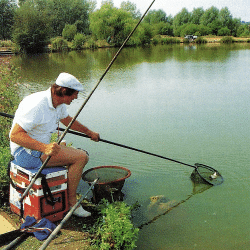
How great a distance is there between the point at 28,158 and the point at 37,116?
17.7 inches

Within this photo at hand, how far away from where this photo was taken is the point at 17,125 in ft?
9.02

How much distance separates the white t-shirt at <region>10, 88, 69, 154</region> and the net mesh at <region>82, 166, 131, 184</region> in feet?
3.32

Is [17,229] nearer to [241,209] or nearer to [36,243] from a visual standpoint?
[36,243]

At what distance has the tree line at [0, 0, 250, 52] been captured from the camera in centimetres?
4250

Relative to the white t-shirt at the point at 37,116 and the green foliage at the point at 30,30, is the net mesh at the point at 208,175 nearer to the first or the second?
the white t-shirt at the point at 37,116

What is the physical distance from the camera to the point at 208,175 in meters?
5.18

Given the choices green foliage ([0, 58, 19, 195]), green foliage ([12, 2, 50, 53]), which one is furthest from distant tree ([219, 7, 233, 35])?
green foliage ([0, 58, 19, 195])

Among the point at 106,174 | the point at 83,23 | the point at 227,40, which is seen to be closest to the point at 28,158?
the point at 106,174

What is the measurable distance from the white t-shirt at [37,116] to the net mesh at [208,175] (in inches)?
111

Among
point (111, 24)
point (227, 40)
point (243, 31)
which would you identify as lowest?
point (227, 40)

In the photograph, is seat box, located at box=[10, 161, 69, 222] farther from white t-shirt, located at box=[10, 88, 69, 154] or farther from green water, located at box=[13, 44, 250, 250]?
green water, located at box=[13, 44, 250, 250]

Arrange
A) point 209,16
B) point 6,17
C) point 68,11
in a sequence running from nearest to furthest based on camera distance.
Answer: point 6,17
point 68,11
point 209,16

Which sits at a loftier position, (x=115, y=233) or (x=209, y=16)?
(x=209, y=16)

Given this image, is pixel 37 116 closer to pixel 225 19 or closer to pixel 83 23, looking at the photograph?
pixel 83 23
